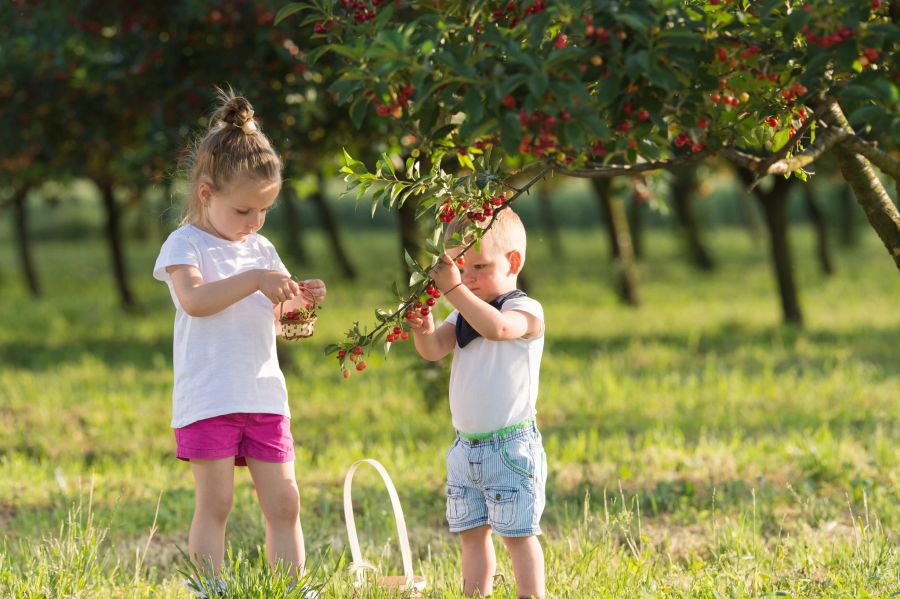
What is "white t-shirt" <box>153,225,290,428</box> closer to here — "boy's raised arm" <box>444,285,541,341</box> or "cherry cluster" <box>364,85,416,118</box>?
"boy's raised arm" <box>444,285,541,341</box>

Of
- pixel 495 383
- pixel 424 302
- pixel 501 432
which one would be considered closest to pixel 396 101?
pixel 424 302

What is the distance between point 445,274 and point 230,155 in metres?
0.89

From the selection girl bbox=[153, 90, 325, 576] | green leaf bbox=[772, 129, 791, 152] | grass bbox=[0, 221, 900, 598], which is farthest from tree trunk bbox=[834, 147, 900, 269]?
girl bbox=[153, 90, 325, 576]

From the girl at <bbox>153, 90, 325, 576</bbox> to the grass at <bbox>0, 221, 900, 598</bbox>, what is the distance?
0.30 meters

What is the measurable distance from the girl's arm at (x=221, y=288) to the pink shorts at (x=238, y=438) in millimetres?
400

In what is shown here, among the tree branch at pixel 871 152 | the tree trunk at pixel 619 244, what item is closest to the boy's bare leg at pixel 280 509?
the tree branch at pixel 871 152

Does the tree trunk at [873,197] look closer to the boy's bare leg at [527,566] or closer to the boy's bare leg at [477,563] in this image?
the boy's bare leg at [527,566]

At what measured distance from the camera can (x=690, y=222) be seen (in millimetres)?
21984

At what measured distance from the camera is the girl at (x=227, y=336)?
12.1 feet

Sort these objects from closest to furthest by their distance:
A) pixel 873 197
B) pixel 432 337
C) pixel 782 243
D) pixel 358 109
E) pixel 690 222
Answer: pixel 358 109 → pixel 432 337 → pixel 873 197 → pixel 782 243 → pixel 690 222

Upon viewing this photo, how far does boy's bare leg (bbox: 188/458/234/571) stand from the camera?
3762mm

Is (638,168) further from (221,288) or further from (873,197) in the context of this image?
(221,288)

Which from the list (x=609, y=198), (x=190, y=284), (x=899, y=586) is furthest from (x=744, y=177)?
(x=190, y=284)

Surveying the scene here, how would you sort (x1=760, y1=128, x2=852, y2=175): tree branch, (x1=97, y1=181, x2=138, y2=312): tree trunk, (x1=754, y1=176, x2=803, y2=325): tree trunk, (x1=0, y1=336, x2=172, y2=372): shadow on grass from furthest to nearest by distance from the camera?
(x1=97, y1=181, x2=138, y2=312): tree trunk < (x1=754, y1=176, x2=803, y2=325): tree trunk < (x1=0, y1=336, x2=172, y2=372): shadow on grass < (x1=760, y1=128, x2=852, y2=175): tree branch
